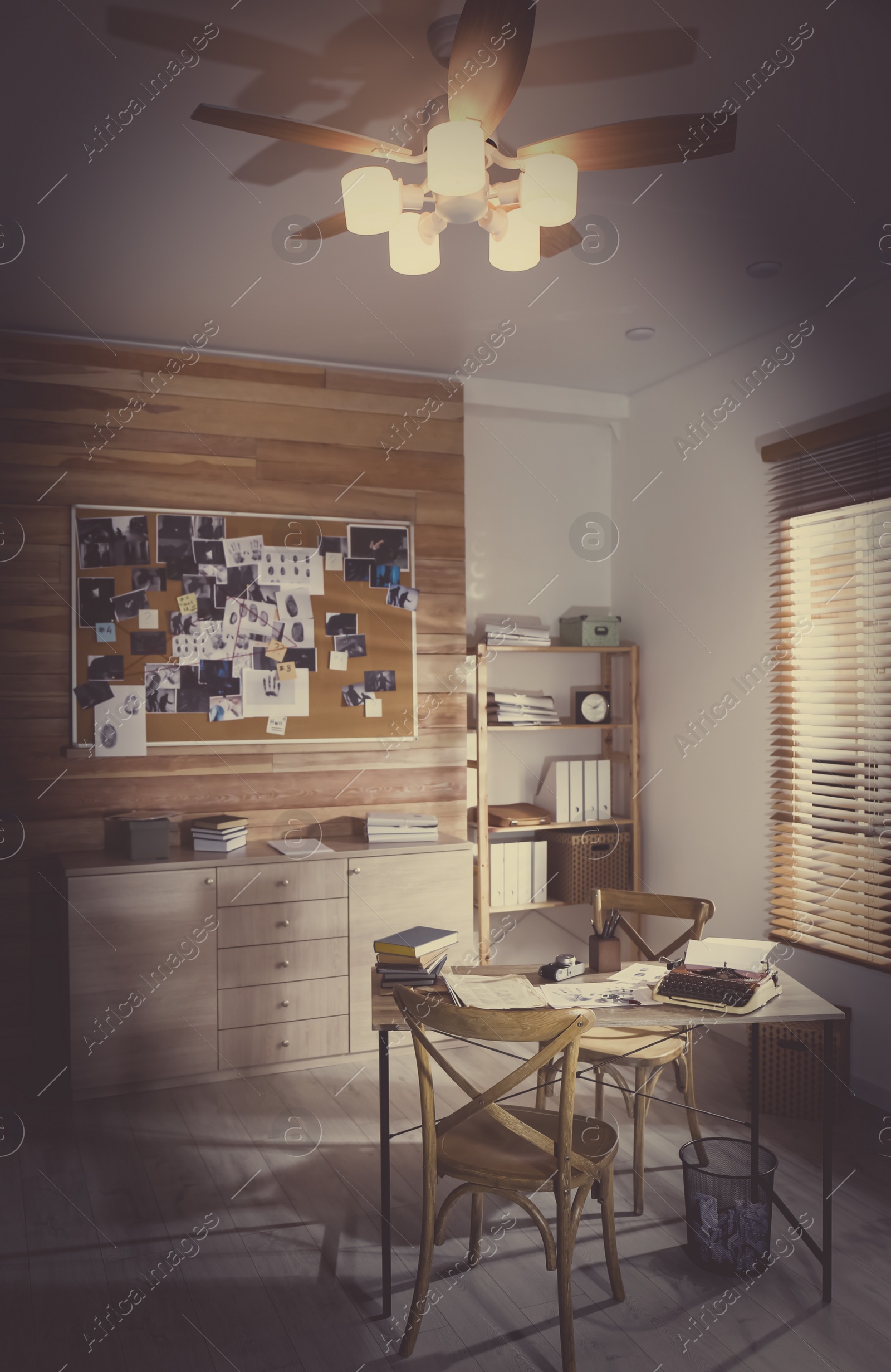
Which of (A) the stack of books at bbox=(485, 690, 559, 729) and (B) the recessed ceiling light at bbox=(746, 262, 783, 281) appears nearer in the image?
(B) the recessed ceiling light at bbox=(746, 262, 783, 281)

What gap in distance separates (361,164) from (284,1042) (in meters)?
3.05

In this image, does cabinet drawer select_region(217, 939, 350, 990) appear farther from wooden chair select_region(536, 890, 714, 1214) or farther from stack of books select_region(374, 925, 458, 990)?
stack of books select_region(374, 925, 458, 990)

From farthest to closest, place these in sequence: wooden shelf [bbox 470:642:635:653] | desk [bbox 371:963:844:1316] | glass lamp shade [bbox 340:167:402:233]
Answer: wooden shelf [bbox 470:642:635:653], desk [bbox 371:963:844:1316], glass lamp shade [bbox 340:167:402:233]

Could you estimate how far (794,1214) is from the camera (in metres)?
2.65

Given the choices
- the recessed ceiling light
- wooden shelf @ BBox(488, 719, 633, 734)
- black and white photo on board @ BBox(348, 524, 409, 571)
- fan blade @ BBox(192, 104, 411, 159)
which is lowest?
wooden shelf @ BBox(488, 719, 633, 734)

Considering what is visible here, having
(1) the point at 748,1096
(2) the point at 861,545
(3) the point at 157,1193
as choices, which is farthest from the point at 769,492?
(3) the point at 157,1193

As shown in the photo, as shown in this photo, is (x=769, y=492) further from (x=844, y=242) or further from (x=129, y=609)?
(x=129, y=609)

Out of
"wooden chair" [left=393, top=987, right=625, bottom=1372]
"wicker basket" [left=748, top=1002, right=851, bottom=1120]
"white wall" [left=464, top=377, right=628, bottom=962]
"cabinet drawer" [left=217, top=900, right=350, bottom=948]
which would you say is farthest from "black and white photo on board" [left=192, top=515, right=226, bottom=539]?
"wicker basket" [left=748, top=1002, right=851, bottom=1120]

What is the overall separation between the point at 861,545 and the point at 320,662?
7.22 ft

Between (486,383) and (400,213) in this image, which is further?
(486,383)

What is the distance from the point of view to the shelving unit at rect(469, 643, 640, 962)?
4328 millimetres

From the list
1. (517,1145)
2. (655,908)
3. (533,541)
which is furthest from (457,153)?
(533,541)

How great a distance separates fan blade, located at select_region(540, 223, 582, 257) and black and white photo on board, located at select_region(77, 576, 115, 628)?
2.26 metres

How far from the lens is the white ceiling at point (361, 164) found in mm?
2119
